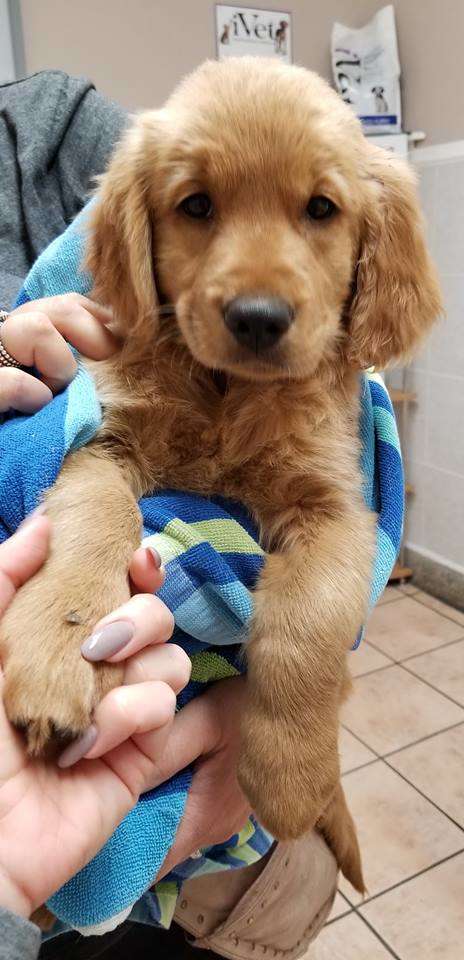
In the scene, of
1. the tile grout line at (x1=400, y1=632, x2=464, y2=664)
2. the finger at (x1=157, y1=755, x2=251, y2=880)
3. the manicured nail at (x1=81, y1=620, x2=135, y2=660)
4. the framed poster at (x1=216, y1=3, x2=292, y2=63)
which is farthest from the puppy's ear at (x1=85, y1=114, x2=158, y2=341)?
the tile grout line at (x1=400, y1=632, x2=464, y2=664)

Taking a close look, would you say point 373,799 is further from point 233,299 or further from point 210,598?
point 233,299

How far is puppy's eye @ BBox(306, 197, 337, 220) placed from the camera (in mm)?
1016

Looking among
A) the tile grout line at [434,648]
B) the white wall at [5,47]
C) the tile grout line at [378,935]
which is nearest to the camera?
the tile grout line at [378,935]

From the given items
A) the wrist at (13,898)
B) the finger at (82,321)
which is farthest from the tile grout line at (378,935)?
the finger at (82,321)

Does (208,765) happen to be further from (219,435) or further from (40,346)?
(40,346)

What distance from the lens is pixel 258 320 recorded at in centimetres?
91

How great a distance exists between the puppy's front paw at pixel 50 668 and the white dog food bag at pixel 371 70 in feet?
9.64

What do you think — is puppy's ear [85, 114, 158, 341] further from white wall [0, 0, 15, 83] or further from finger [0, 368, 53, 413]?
white wall [0, 0, 15, 83]

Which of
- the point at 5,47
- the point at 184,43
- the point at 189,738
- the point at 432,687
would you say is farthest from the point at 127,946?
the point at 184,43

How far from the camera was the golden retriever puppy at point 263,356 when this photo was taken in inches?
34.5

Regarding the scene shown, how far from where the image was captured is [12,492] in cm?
88

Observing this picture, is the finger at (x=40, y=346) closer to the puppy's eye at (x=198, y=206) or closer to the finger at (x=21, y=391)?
the finger at (x=21, y=391)

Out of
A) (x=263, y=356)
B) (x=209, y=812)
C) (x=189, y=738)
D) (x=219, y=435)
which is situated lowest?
(x=209, y=812)

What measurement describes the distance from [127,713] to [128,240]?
70cm
